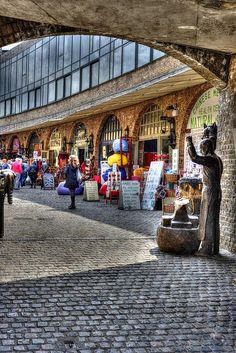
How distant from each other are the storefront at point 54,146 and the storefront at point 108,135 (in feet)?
20.3

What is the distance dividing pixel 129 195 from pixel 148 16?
371 inches

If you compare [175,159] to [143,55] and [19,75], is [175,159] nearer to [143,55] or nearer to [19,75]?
[143,55]

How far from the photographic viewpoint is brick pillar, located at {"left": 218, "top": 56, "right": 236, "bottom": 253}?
7637 millimetres

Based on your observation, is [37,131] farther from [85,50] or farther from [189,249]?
[189,249]

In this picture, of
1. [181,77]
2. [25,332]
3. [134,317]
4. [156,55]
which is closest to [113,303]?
[134,317]

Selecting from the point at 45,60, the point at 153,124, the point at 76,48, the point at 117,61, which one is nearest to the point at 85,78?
the point at 76,48

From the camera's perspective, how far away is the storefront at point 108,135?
73.1 feet

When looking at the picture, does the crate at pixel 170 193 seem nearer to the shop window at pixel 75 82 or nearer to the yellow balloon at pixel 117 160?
the yellow balloon at pixel 117 160

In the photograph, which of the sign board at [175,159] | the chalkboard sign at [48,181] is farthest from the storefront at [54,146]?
the sign board at [175,159]

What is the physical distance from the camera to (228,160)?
25.8ft

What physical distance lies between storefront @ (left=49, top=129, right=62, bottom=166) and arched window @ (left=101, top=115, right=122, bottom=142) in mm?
6438

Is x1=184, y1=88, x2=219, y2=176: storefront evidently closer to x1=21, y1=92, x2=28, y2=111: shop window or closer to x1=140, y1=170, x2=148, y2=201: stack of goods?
x1=140, y1=170, x2=148, y2=201: stack of goods

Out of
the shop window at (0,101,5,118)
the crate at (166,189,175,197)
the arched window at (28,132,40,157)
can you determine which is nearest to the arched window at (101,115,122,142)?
the crate at (166,189,175,197)

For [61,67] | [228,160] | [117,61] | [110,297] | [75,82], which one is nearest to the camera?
[110,297]
